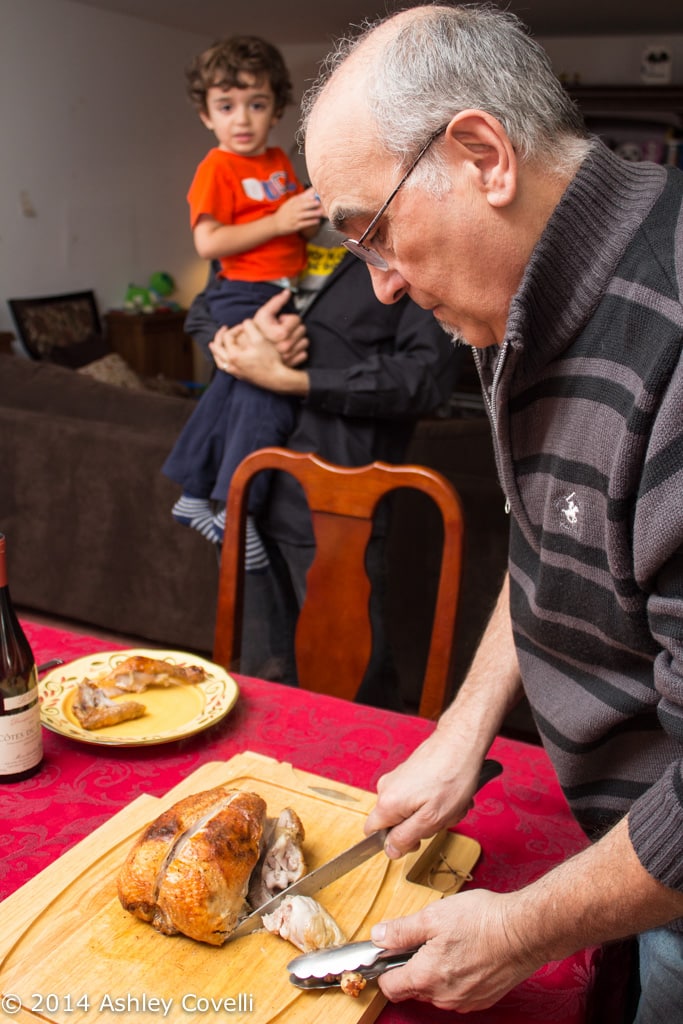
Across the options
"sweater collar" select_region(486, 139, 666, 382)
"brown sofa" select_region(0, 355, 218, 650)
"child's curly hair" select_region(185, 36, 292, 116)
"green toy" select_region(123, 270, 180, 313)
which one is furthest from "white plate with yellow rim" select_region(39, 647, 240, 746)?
"green toy" select_region(123, 270, 180, 313)

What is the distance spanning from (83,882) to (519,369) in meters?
0.67

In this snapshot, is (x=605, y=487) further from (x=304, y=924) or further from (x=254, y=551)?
(x=254, y=551)

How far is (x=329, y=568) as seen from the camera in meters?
1.78

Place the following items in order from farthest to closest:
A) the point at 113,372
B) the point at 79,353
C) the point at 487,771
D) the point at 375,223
Answer: the point at 79,353 < the point at 113,372 < the point at 487,771 < the point at 375,223

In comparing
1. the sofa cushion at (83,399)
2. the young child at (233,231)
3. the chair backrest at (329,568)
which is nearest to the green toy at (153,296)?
the sofa cushion at (83,399)

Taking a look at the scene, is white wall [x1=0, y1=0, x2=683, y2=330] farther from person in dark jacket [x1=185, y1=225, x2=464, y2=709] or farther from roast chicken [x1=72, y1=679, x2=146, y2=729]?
roast chicken [x1=72, y1=679, x2=146, y2=729]

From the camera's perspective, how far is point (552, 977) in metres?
0.90

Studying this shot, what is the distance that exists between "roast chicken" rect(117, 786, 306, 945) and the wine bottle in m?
0.25

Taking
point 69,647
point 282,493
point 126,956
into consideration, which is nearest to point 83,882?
Result: point 126,956

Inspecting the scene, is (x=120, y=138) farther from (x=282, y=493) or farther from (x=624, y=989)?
(x=624, y=989)

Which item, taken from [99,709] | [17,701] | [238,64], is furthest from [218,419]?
[17,701]

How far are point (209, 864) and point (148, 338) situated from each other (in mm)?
6966

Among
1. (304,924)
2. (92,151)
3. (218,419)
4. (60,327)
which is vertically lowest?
(60,327)

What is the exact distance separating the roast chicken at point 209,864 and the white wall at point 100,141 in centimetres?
621
